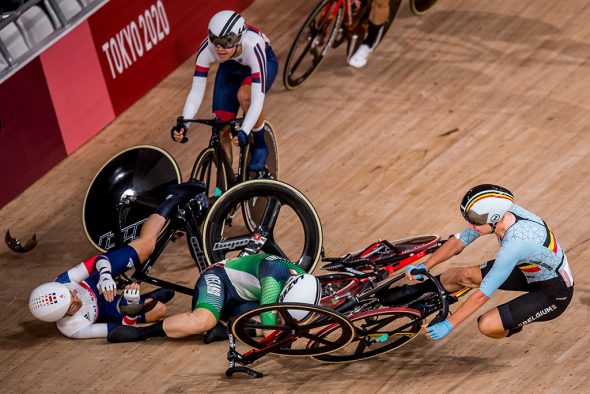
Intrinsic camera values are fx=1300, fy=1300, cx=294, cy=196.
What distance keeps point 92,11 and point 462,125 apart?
3.23 meters

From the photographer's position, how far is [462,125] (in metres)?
10.7

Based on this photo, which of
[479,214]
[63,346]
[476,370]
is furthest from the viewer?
[63,346]

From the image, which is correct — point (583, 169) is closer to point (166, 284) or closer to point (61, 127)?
point (166, 284)

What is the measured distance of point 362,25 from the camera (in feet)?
38.0

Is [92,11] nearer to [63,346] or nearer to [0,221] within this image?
[0,221]

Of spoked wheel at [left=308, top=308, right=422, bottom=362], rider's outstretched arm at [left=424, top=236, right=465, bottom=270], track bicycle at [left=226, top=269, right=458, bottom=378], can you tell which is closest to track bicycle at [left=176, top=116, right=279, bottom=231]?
track bicycle at [left=226, top=269, right=458, bottom=378]

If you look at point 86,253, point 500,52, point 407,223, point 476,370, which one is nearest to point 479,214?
point 476,370

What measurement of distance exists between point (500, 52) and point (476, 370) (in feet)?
14.4

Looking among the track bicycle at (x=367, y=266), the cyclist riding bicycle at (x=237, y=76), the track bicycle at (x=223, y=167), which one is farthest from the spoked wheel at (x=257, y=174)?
the track bicycle at (x=367, y=266)

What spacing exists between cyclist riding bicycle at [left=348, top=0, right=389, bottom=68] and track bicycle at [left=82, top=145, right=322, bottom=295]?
2.38 metres

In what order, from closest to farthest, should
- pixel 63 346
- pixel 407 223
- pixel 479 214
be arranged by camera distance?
pixel 479 214 → pixel 63 346 → pixel 407 223

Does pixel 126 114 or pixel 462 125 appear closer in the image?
pixel 462 125

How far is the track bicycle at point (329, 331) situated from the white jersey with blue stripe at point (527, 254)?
0.45 m

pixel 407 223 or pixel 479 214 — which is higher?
pixel 479 214
